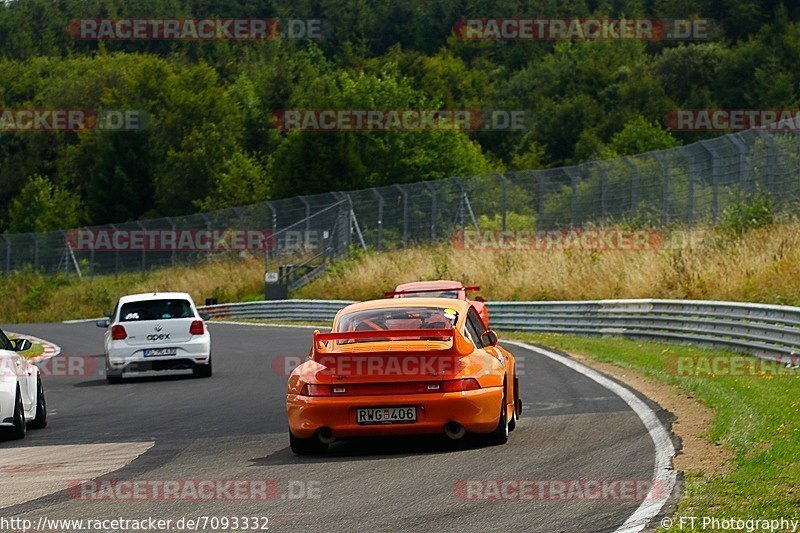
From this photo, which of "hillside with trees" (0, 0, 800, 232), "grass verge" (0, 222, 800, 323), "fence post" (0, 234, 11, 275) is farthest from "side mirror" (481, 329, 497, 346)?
"hillside with trees" (0, 0, 800, 232)

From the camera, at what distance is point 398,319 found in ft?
40.4

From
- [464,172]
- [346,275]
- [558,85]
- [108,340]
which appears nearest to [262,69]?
[558,85]

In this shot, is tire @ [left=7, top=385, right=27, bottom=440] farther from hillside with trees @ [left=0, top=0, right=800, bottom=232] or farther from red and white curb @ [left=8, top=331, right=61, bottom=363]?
hillside with trees @ [left=0, top=0, right=800, bottom=232]

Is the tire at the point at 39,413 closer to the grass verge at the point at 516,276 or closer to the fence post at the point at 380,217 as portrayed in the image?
the grass verge at the point at 516,276

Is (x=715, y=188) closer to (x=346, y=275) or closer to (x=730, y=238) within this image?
(x=730, y=238)

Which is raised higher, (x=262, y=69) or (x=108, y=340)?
(x=262, y=69)

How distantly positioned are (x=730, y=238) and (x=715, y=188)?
241 centimetres

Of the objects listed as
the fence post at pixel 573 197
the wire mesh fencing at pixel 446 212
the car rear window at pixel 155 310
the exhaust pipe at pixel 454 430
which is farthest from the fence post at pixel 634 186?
the exhaust pipe at pixel 454 430

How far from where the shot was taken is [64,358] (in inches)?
1209

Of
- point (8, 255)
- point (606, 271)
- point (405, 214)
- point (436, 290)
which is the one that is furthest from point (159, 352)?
point (8, 255)

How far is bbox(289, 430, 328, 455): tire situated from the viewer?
11.3 metres

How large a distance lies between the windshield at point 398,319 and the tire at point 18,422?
3927mm

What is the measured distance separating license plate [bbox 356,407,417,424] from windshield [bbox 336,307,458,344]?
1034 millimetres

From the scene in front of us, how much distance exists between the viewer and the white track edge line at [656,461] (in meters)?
7.61
